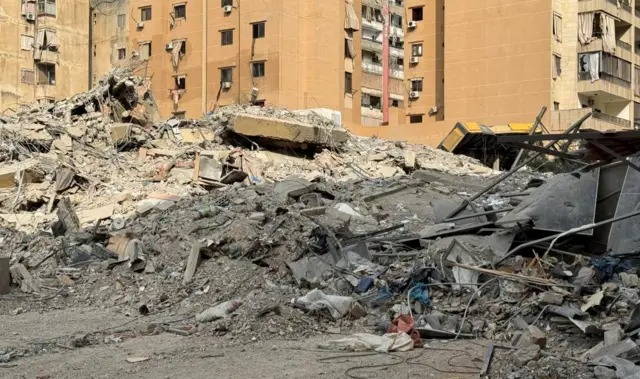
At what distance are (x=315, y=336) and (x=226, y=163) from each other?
459 inches

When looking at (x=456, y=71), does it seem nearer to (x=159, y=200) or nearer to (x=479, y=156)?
(x=479, y=156)

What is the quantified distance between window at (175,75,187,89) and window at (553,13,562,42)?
1861cm

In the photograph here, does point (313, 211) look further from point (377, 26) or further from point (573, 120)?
point (377, 26)

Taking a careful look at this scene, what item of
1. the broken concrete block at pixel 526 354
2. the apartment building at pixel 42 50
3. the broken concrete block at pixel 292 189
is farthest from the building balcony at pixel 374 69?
the broken concrete block at pixel 526 354

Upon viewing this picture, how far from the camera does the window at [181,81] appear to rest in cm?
3994

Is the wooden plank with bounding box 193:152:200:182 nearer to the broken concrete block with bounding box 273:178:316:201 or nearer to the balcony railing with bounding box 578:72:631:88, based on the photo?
the broken concrete block with bounding box 273:178:316:201

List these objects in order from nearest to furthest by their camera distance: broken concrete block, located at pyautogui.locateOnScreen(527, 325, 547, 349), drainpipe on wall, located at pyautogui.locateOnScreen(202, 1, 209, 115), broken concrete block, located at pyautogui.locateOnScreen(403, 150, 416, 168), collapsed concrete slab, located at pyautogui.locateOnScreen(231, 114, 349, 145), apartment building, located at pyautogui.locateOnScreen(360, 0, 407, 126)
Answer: broken concrete block, located at pyautogui.locateOnScreen(527, 325, 547, 349) < collapsed concrete slab, located at pyautogui.locateOnScreen(231, 114, 349, 145) < broken concrete block, located at pyautogui.locateOnScreen(403, 150, 416, 168) < drainpipe on wall, located at pyautogui.locateOnScreen(202, 1, 209, 115) < apartment building, located at pyautogui.locateOnScreen(360, 0, 407, 126)

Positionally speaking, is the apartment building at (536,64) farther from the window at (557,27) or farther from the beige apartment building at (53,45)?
the beige apartment building at (53,45)

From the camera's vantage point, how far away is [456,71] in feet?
123

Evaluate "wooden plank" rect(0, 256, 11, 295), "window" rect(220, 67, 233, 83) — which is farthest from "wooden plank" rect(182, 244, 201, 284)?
"window" rect(220, 67, 233, 83)

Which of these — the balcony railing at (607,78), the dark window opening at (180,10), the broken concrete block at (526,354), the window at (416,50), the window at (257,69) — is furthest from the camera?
the window at (416,50)

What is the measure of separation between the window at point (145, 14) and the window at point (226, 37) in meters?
5.42

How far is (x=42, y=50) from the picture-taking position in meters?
39.1

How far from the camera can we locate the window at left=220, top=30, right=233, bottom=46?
1512 inches
